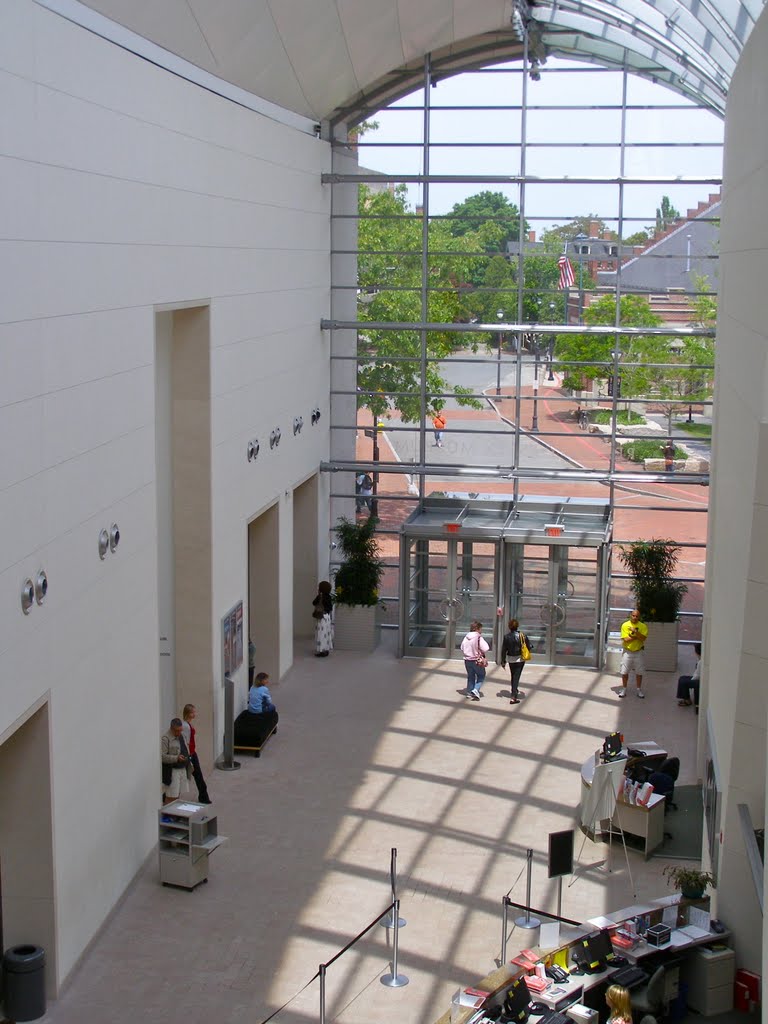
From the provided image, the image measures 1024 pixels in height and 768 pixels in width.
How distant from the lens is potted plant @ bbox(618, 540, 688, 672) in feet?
69.3

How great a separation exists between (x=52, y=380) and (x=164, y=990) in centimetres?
496

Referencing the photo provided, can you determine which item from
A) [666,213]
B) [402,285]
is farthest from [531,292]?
[666,213]

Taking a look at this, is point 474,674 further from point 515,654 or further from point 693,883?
point 693,883

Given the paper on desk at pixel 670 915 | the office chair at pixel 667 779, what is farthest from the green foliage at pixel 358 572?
the paper on desk at pixel 670 915

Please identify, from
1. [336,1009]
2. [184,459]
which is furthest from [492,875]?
[184,459]

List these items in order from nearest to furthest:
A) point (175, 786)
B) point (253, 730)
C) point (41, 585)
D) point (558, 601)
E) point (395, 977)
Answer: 1. point (41, 585)
2. point (395, 977)
3. point (175, 786)
4. point (253, 730)
5. point (558, 601)

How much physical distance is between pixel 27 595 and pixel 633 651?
11682mm

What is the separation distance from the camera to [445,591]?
71.8 feet

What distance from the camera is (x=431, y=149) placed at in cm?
2259

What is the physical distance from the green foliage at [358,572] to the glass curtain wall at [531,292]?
54.1 inches

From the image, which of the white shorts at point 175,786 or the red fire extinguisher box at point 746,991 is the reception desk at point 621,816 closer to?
the red fire extinguisher box at point 746,991

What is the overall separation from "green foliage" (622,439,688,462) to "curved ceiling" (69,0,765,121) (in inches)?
209

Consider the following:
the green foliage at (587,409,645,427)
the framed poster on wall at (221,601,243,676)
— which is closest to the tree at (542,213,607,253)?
the green foliage at (587,409,645,427)

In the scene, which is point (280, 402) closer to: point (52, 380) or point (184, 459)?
point (184, 459)
